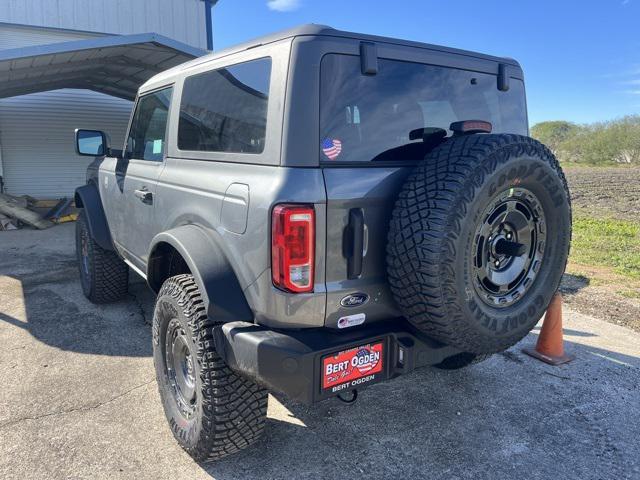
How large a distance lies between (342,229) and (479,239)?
2.11ft

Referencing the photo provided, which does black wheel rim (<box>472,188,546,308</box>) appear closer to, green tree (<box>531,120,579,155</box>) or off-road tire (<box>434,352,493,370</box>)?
off-road tire (<box>434,352,493,370</box>)

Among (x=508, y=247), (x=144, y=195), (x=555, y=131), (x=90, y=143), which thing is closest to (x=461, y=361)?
(x=508, y=247)

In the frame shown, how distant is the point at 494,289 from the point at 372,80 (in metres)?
1.15

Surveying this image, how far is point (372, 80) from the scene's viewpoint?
2234mm

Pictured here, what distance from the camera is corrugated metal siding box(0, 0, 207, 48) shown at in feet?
41.9

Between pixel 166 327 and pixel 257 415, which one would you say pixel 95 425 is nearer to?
pixel 166 327

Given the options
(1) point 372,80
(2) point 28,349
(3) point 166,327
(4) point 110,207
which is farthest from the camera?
(4) point 110,207

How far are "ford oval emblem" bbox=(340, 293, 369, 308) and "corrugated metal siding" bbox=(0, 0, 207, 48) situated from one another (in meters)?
14.4

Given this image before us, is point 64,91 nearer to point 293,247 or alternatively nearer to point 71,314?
point 71,314

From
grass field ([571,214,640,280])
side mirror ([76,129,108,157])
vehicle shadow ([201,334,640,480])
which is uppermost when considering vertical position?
side mirror ([76,129,108,157])

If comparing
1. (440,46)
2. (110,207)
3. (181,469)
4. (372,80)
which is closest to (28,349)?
(110,207)

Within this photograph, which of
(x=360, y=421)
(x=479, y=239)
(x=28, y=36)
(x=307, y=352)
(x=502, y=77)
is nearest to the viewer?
(x=307, y=352)

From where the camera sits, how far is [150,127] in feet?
11.6

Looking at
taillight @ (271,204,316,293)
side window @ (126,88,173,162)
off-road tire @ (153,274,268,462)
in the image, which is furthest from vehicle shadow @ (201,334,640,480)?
side window @ (126,88,173,162)
